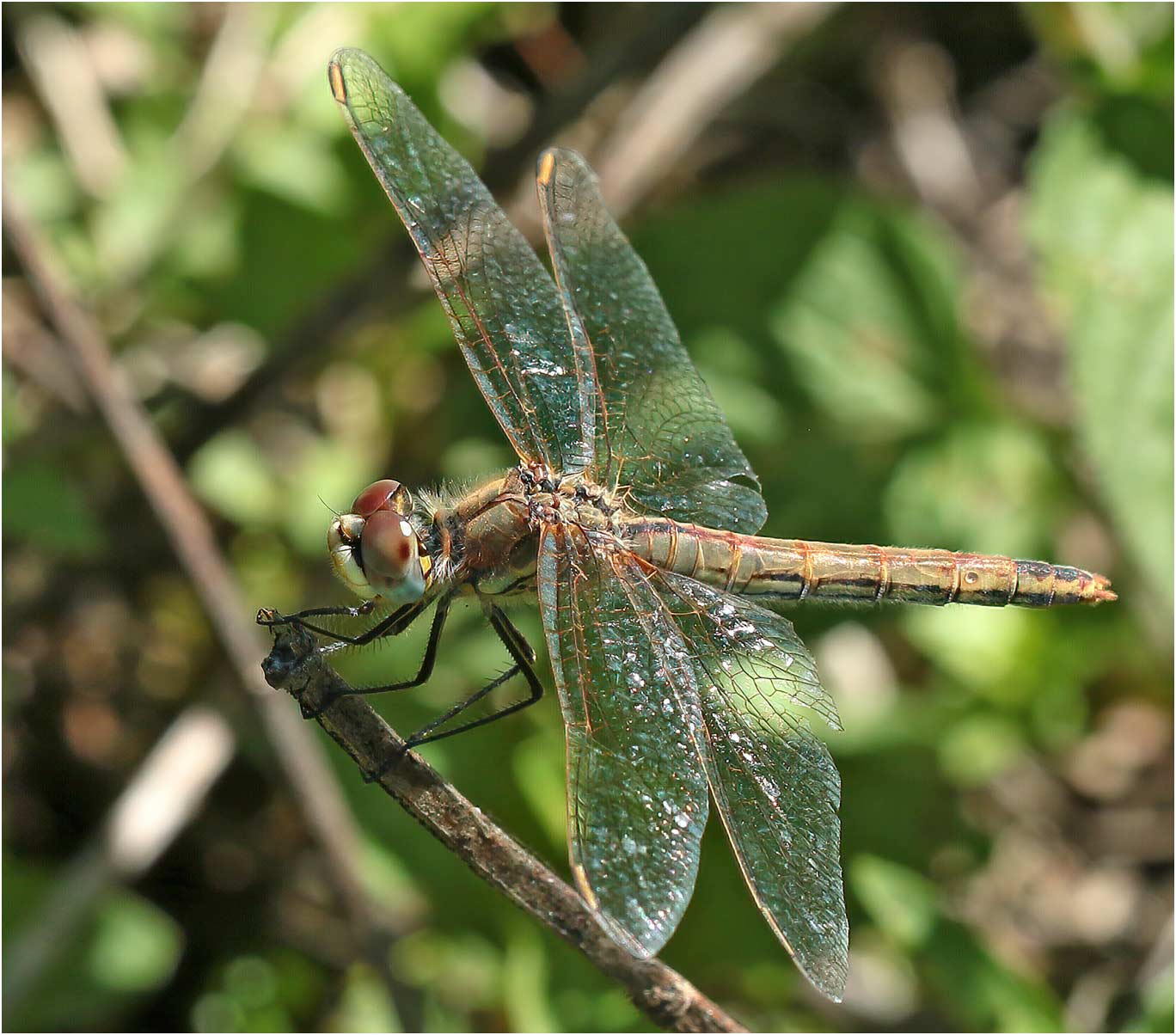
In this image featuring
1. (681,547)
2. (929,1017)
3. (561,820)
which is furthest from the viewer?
(929,1017)

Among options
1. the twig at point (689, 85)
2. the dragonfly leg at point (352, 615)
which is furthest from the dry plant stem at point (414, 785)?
the twig at point (689, 85)

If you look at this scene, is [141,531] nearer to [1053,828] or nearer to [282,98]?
[282,98]

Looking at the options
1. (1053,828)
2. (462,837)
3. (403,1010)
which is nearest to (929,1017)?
(1053,828)

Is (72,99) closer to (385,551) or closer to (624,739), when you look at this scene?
(385,551)

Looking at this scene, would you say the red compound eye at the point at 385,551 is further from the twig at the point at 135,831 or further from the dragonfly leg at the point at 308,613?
the twig at the point at 135,831

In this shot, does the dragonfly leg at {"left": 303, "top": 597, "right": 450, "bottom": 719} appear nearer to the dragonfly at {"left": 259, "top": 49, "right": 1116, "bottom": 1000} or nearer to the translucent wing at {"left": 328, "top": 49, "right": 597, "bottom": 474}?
the dragonfly at {"left": 259, "top": 49, "right": 1116, "bottom": 1000}

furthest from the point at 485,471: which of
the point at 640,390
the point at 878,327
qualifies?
the point at 878,327
